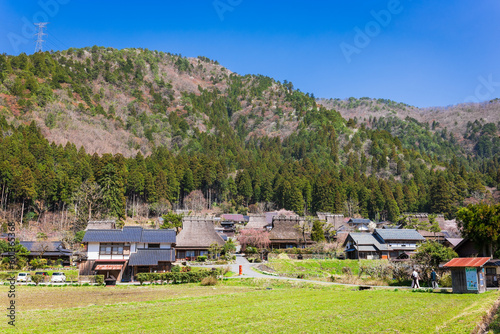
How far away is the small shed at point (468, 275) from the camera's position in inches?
673

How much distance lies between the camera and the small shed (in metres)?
17.1

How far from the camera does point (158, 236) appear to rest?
123 feet

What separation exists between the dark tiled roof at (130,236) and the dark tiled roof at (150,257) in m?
1.94

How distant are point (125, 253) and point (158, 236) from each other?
3.66 meters

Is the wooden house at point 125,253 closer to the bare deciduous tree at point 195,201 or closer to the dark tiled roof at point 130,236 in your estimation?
the dark tiled roof at point 130,236

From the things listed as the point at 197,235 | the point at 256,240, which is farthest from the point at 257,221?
the point at 197,235

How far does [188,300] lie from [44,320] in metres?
6.48

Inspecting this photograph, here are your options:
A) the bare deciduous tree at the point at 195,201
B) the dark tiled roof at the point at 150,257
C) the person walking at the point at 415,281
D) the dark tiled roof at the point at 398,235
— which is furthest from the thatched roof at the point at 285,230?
the person walking at the point at 415,281

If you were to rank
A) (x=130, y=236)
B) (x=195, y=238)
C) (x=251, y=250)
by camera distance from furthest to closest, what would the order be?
(x=195, y=238)
(x=251, y=250)
(x=130, y=236)

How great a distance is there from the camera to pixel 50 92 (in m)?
106

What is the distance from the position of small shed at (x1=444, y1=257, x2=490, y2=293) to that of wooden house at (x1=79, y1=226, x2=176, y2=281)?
22.8 meters

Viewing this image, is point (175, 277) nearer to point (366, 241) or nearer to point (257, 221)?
point (366, 241)

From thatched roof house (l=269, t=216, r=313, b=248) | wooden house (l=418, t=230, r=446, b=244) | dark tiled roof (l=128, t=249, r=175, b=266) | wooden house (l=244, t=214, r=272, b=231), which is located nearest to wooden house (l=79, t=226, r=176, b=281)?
dark tiled roof (l=128, t=249, r=175, b=266)

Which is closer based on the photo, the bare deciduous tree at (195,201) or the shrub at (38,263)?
the shrub at (38,263)
